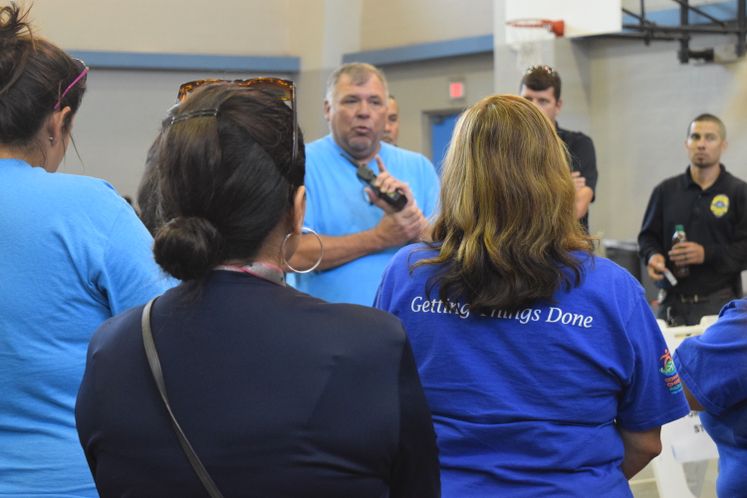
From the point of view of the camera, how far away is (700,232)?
5.43m

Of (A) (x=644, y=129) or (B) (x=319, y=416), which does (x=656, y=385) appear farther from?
(A) (x=644, y=129)

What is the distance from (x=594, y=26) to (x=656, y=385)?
6048 mm

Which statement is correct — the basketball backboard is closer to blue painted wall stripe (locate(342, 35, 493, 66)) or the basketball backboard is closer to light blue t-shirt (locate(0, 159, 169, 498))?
→ blue painted wall stripe (locate(342, 35, 493, 66))

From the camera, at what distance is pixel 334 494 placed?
1189mm

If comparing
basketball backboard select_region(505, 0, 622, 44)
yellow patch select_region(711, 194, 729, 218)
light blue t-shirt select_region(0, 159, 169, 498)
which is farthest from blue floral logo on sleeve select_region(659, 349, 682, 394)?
basketball backboard select_region(505, 0, 622, 44)

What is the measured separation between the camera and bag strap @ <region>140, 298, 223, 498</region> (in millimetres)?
1181

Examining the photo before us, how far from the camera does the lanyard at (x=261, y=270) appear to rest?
49.1 inches

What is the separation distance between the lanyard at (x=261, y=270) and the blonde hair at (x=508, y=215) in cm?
54

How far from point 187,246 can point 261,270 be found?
105mm

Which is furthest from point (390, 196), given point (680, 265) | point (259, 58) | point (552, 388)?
point (259, 58)

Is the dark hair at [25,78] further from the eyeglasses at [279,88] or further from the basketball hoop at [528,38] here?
the basketball hoop at [528,38]

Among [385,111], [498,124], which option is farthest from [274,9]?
[498,124]

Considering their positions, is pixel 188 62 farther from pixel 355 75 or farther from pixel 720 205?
pixel 355 75

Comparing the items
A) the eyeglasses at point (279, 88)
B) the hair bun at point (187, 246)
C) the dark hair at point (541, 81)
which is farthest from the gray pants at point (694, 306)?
the hair bun at point (187, 246)
